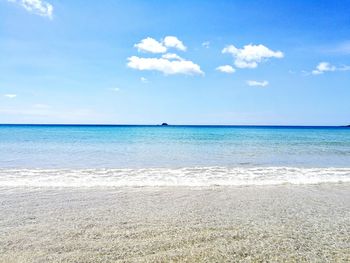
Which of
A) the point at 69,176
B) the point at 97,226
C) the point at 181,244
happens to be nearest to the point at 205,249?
the point at 181,244

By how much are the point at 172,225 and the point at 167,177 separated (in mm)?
6412

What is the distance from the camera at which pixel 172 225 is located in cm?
622

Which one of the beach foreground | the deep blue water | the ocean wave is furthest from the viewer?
the deep blue water

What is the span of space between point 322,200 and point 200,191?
11.8 feet

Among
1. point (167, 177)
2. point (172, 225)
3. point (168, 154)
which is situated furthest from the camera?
point (168, 154)

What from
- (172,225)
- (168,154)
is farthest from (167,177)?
(168,154)

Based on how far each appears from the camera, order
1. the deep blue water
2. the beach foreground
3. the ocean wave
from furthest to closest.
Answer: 1. the deep blue water
2. the ocean wave
3. the beach foreground

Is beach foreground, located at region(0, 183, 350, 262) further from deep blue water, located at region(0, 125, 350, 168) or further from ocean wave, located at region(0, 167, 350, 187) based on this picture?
deep blue water, located at region(0, 125, 350, 168)

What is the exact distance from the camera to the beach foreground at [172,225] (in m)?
4.84

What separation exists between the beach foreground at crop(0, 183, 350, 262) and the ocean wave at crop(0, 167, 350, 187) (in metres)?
1.40

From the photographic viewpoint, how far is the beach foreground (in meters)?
4.84

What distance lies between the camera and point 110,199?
857cm

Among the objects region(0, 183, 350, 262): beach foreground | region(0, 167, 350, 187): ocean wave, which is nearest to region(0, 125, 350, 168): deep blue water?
region(0, 167, 350, 187): ocean wave

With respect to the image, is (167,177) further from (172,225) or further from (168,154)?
(168,154)
